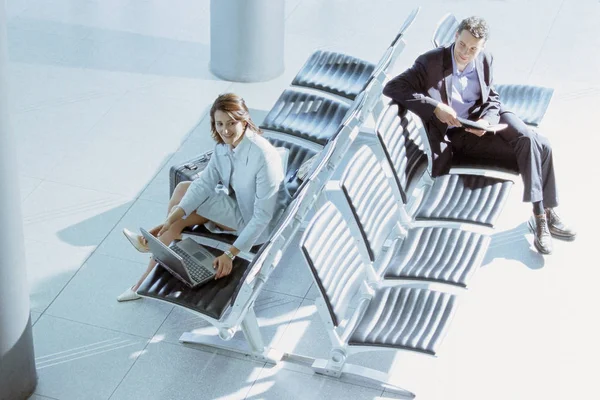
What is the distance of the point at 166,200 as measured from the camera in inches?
239

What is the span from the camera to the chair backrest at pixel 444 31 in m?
6.24

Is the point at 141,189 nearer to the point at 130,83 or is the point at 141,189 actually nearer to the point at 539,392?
the point at 130,83

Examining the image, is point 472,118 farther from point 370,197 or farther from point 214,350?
point 214,350

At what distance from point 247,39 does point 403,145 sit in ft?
7.29

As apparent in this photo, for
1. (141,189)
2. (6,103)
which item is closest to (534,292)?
Result: (141,189)

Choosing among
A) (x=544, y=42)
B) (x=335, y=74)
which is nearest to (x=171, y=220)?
(x=335, y=74)

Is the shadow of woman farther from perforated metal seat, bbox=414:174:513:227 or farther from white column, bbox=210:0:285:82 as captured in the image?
white column, bbox=210:0:285:82

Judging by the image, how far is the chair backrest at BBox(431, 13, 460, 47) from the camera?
246 inches

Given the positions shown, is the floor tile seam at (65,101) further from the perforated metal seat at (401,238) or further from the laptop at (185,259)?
the perforated metal seat at (401,238)

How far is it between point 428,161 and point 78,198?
7.19ft

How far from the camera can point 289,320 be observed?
5137mm

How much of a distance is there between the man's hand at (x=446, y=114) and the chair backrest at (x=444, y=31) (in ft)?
2.81

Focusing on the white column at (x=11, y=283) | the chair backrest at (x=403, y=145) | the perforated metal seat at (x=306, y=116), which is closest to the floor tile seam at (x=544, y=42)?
the perforated metal seat at (x=306, y=116)

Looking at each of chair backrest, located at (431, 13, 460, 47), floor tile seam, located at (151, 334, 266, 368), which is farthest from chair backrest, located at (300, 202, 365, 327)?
chair backrest, located at (431, 13, 460, 47)
